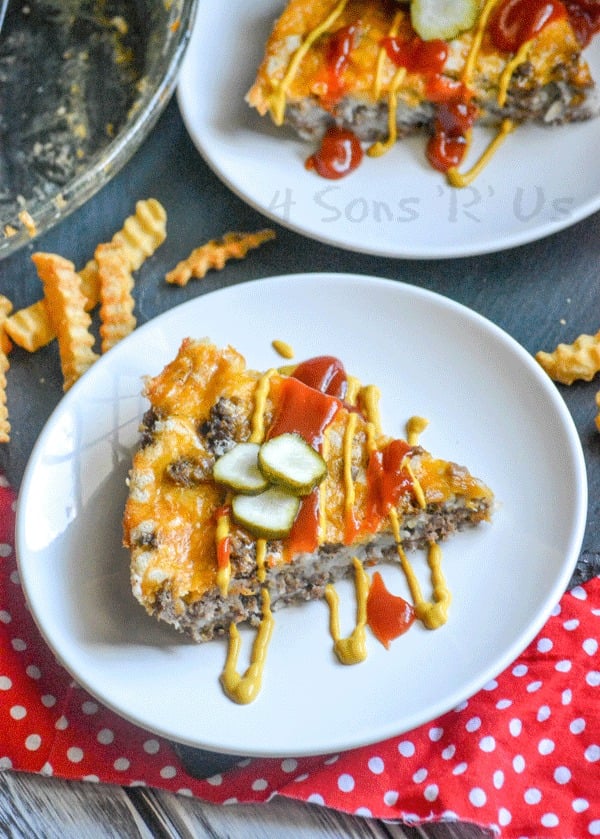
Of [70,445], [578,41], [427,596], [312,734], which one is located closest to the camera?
[312,734]

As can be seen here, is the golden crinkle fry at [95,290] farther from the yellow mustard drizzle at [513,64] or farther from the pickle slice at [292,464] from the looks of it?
the yellow mustard drizzle at [513,64]

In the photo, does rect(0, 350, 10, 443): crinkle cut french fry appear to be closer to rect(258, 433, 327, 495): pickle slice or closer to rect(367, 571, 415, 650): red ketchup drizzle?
rect(258, 433, 327, 495): pickle slice

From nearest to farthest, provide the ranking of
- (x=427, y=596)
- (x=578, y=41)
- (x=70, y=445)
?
(x=427, y=596) < (x=70, y=445) < (x=578, y=41)

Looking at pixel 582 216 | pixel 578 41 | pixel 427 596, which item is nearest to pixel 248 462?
pixel 427 596

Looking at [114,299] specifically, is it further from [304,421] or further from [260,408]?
[304,421]

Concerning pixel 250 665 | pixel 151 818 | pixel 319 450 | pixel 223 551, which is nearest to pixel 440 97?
pixel 319 450

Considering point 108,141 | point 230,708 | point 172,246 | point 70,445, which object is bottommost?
point 230,708

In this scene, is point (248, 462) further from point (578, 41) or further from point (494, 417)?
point (578, 41)
